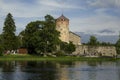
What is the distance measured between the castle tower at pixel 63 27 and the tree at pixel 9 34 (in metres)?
23.8

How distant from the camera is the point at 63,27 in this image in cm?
12706

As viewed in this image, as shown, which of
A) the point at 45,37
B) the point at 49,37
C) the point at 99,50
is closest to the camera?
the point at 49,37

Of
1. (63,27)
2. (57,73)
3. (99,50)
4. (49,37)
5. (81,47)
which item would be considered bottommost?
(57,73)

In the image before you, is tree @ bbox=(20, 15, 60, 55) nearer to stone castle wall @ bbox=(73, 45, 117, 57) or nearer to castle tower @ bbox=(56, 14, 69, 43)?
castle tower @ bbox=(56, 14, 69, 43)

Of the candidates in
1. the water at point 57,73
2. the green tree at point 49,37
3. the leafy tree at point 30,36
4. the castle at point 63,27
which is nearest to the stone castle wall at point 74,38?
the castle at point 63,27

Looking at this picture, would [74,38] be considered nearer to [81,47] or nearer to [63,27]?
[81,47]

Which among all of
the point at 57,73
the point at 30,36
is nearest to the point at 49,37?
the point at 30,36

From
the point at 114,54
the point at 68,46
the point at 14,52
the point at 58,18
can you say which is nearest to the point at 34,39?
the point at 14,52

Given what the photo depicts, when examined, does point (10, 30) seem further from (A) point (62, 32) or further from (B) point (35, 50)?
(A) point (62, 32)

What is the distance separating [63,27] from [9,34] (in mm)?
28241

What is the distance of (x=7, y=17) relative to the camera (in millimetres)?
107125

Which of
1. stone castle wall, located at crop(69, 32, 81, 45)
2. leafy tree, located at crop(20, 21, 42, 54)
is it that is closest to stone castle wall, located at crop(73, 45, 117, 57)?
stone castle wall, located at crop(69, 32, 81, 45)

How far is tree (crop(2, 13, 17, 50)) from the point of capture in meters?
102

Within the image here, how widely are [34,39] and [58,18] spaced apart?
26.6 m
